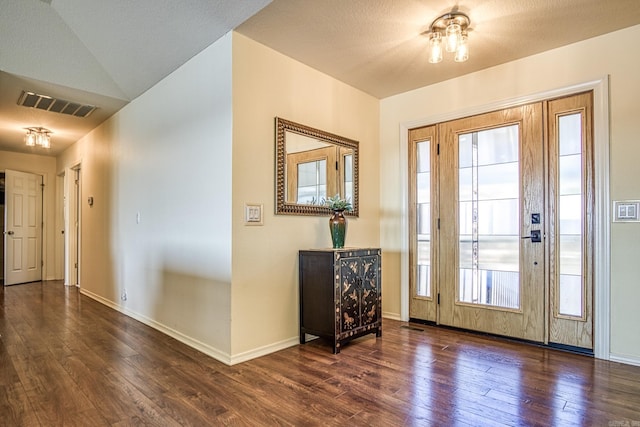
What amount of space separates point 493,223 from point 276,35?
96.8 inches

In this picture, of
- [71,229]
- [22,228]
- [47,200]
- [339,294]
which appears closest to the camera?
[339,294]

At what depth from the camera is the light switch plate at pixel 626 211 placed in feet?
8.43

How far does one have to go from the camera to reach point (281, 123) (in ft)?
9.75

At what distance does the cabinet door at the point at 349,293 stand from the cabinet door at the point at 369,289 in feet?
0.24

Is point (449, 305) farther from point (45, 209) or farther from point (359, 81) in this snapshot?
point (45, 209)

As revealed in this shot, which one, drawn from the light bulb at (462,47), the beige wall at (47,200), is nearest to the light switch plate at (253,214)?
the light bulb at (462,47)

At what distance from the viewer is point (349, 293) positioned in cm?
291

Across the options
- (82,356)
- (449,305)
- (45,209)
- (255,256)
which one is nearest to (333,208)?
(255,256)

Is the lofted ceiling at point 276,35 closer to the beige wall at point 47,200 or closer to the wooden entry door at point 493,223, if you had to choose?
the wooden entry door at point 493,223

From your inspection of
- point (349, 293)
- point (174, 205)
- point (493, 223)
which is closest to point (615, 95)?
point (493, 223)

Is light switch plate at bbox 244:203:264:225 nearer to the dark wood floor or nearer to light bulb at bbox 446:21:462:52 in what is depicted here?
the dark wood floor

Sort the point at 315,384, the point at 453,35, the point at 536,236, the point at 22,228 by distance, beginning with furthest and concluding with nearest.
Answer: the point at 22,228
the point at 536,236
the point at 453,35
the point at 315,384

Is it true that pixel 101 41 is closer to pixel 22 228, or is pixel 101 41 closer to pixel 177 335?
→ pixel 177 335

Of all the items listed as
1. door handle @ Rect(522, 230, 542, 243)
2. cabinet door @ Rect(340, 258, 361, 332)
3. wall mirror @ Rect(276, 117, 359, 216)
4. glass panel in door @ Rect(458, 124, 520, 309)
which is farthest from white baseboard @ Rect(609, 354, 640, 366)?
wall mirror @ Rect(276, 117, 359, 216)
